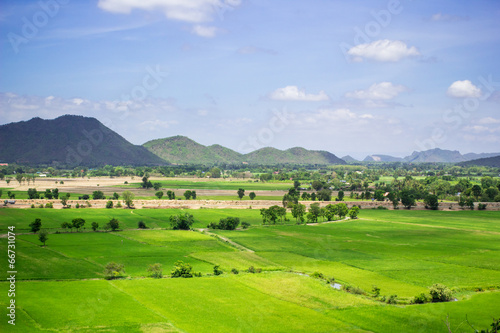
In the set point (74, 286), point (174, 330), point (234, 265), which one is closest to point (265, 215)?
point (234, 265)

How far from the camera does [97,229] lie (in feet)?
266

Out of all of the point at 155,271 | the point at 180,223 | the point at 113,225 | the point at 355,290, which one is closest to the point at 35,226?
the point at 113,225

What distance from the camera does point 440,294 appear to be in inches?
1667

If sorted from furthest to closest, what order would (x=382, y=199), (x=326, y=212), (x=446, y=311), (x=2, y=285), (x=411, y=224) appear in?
(x=382, y=199) < (x=326, y=212) < (x=411, y=224) < (x=2, y=285) < (x=446, y=311)

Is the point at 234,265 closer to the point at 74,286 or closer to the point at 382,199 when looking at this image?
the point at 74,286

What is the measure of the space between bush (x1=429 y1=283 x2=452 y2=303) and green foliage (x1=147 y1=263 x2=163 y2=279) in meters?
30.7

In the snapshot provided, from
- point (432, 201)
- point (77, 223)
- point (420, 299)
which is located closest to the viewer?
point (420, 299)

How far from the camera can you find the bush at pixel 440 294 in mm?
42250

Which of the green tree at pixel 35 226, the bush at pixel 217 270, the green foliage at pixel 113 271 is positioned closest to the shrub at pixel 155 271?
the green foliage at pixel 113 271

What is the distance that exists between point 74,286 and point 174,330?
16.8m

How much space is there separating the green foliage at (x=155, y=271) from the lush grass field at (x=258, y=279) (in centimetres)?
119

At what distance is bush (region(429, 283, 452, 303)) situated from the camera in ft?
139

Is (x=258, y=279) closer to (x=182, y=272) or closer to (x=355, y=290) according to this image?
(x=182, y=272)

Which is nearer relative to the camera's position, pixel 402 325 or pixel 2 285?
pixel 402 325
